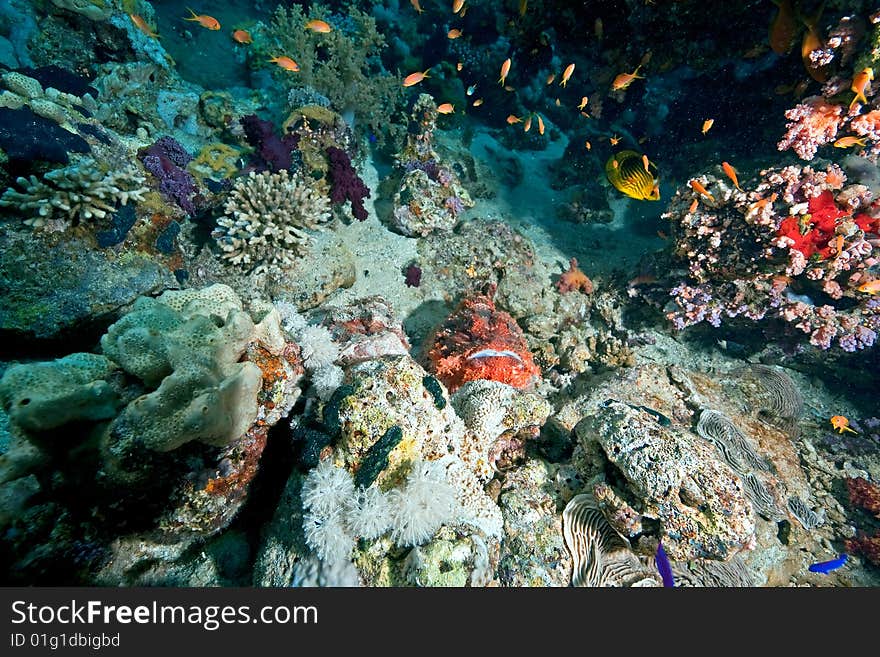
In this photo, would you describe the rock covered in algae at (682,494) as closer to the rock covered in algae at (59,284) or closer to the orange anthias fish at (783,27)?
the rock covered in algae at (59,284)

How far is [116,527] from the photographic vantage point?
2424 mm

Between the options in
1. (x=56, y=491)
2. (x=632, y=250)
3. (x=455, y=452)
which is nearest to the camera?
(x=56, y=491)

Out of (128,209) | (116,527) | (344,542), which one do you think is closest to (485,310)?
(344,542)

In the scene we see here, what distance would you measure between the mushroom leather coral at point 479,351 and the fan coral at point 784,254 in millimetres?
3507

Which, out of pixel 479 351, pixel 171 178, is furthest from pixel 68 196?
pixel 479 351

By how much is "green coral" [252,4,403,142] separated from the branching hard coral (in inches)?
197

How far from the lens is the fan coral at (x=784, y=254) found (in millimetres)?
5035

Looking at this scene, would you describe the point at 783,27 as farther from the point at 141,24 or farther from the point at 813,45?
the point at 141,24

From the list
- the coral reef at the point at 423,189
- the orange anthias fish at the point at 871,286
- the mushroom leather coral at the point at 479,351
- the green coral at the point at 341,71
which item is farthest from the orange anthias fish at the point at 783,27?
the green coral at the point at 341,71

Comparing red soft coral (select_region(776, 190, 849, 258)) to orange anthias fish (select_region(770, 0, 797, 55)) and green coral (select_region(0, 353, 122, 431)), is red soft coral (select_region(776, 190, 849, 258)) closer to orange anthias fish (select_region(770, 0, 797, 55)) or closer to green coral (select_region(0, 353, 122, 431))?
orange anthias fish (select_region(770, 0, 797, 55))

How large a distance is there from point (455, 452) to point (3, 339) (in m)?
3.82

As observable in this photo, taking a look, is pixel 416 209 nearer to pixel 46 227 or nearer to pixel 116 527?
pixel 46 227

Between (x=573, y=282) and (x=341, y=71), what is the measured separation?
265 inches

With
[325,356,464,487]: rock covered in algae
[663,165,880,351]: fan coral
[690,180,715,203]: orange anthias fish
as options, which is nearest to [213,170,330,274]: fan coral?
[325,356,464,487]: rock covered in algae
